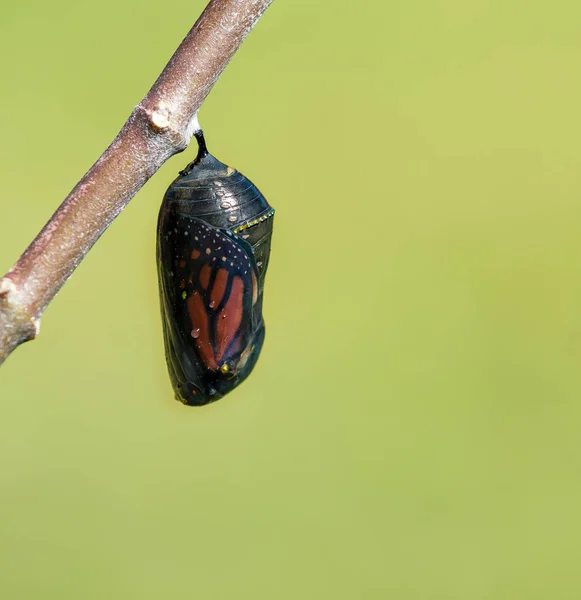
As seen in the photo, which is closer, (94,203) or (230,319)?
(94,203)

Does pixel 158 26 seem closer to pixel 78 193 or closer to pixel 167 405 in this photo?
pixel 167 405

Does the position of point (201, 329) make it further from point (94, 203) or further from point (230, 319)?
point (94, 203)

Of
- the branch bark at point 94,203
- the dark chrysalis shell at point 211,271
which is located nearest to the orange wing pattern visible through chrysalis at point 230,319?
the dark chrysalis shell at point 211,271

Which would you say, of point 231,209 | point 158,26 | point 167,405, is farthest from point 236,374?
point 158,26

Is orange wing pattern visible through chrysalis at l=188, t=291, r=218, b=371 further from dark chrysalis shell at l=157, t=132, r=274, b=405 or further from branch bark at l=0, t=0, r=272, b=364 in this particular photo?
branch bark at l=0, t=0, r=272, b=364

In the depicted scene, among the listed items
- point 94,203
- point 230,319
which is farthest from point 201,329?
point 94,203

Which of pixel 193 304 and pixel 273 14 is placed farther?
pixel 273 14
